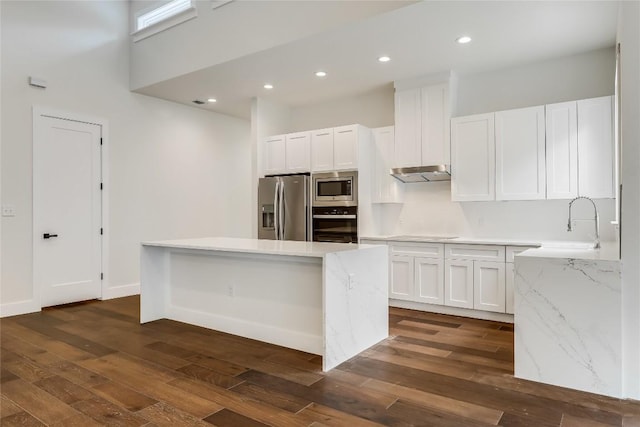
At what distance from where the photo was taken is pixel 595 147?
3.90 metres

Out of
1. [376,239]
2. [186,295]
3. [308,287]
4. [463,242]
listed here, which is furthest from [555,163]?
[186,295]

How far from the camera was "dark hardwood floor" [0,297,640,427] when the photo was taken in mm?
2229

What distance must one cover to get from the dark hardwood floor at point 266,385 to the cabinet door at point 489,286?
351 mm

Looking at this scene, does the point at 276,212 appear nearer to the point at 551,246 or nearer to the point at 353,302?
the point at 353,302

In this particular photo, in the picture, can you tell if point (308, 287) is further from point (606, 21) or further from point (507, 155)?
point (606, 21)

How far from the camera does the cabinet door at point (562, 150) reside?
4016 mm

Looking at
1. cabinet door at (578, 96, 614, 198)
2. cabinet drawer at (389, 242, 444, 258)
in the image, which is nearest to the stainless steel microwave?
cabinet drawer at (389, 242, 444, 258)

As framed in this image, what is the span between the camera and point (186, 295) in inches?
165

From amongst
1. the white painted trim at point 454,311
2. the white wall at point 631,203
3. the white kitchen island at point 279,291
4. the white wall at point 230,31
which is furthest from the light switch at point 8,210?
the white wall at point 631,203

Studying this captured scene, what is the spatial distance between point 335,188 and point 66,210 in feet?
10.9

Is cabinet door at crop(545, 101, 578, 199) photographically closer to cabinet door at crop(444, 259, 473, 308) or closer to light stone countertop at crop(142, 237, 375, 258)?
cabinet door at crop(444, 259, 473, 308)

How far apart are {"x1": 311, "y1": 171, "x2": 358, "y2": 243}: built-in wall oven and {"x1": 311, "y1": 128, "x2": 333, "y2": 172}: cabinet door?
117 mm

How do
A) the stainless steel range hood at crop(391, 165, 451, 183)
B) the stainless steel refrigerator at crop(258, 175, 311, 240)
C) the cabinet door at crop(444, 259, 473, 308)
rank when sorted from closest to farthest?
the cabinet door at crop(444, 259, 473, 308) → the stainless steel range hood at crop(391, 165, 451, 183) → the stainless steel refrigerator at crop(258, 175, 311, 240)

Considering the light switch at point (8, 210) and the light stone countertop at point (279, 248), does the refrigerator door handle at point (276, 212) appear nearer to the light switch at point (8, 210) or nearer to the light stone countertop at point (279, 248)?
the light stone countertop at point (279, 248)
